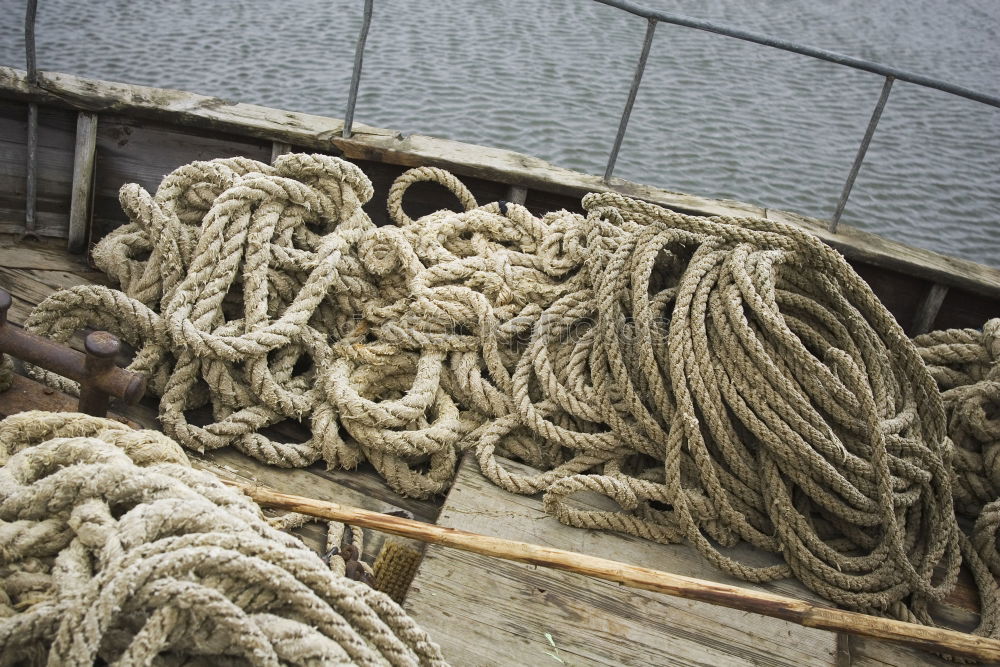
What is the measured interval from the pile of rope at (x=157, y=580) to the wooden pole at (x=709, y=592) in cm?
27

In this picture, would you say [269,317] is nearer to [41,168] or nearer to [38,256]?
[38,256]

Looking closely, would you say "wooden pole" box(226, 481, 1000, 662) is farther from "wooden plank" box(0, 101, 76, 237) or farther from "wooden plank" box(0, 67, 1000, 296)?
"wooden plank" box(0, 101, 76, 237)

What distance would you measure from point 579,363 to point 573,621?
76 centimetres

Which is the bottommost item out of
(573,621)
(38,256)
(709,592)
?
(573,621)

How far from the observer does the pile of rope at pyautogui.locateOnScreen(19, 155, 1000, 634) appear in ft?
7.02

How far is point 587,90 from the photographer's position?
29.6 feet

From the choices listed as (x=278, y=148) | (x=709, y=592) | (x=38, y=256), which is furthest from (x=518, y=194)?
(x=709, y=592)

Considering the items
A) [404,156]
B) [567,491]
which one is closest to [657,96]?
[404,156]

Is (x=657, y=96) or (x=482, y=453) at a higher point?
(x=657, y=96)

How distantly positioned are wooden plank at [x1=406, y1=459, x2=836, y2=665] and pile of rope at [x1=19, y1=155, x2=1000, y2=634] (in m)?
0.19

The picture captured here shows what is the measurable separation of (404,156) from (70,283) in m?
1.18

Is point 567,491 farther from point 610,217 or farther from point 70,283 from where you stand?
point 70,283

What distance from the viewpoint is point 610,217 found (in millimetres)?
2625

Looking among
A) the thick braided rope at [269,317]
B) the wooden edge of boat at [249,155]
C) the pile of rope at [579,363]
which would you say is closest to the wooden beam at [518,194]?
the wooden edge of boat at [249,155]
